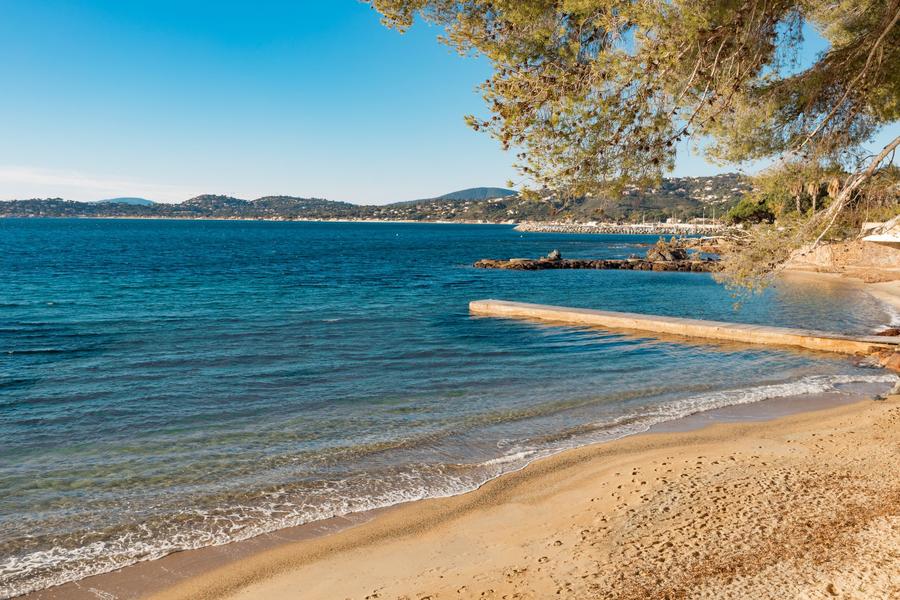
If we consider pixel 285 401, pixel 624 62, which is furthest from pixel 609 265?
pixel 624 62

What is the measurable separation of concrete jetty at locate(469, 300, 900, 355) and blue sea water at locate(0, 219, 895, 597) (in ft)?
3.93

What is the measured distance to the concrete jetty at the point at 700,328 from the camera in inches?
703

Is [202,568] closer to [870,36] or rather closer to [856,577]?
[856,577]

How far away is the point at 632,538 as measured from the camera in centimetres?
638

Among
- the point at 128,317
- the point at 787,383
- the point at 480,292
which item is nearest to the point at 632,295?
the point at 480,292

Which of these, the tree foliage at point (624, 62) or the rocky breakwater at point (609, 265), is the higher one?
the tree foliage at point (624, 62)

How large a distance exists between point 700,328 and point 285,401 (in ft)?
46.6

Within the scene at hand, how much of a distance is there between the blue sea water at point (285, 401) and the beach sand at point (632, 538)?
816mm

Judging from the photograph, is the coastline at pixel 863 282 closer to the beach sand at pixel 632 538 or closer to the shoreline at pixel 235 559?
the beach sand at pixel 632 538

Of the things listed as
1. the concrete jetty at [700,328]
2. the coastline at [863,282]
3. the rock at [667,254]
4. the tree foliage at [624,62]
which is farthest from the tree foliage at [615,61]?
the rock at [667,254]

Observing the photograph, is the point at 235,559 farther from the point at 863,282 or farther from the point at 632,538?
the point at 863,282

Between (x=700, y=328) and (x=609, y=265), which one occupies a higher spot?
(x=700, y=328)

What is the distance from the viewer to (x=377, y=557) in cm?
645

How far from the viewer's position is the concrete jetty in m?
17.9
